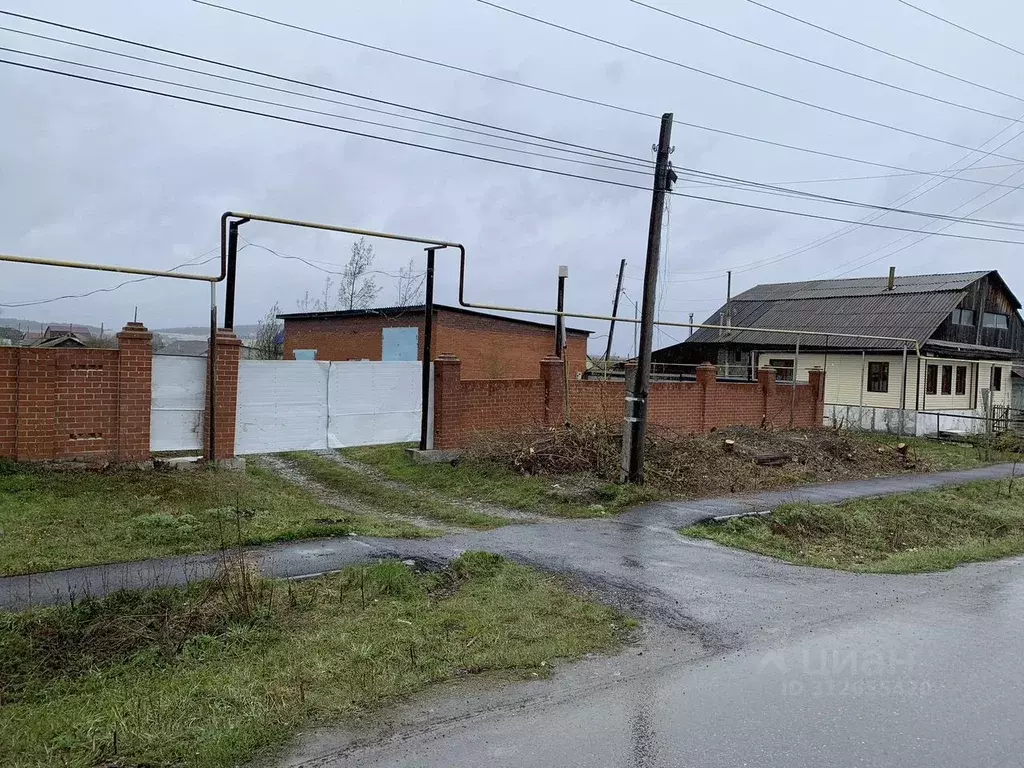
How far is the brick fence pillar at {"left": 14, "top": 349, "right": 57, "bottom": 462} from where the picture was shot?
9844 mm

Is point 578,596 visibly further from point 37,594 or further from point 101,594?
point 37,594

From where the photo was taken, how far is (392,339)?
96.0ft

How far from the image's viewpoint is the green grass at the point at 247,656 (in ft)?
12.8

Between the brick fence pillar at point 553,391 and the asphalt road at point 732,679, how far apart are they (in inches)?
310

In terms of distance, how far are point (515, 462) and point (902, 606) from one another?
7.75m

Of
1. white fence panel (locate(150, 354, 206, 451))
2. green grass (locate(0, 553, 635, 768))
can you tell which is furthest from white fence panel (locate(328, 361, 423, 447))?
green grass (locate(0, 553, 635, 768))

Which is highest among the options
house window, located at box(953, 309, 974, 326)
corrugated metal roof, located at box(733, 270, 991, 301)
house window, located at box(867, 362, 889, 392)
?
corrugated metal roof, located at box(733, 270, 991, 301)

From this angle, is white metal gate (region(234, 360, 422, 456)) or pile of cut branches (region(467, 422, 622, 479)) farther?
pile of cut branches (region(467, 422, 622, 479))

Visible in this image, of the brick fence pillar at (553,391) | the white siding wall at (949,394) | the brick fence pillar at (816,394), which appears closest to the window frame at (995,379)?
the white siding wall at (949,394)

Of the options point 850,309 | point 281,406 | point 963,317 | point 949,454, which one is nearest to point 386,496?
point 281,406

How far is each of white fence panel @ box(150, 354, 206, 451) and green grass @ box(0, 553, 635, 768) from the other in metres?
5.52

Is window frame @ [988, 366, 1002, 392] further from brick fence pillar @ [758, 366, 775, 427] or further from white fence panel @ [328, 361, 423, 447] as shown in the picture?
white fence panel @ [328, 361, 423, 447]

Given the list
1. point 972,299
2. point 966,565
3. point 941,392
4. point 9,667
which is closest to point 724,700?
point 9,667

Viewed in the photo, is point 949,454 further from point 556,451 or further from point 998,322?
point 998,322
